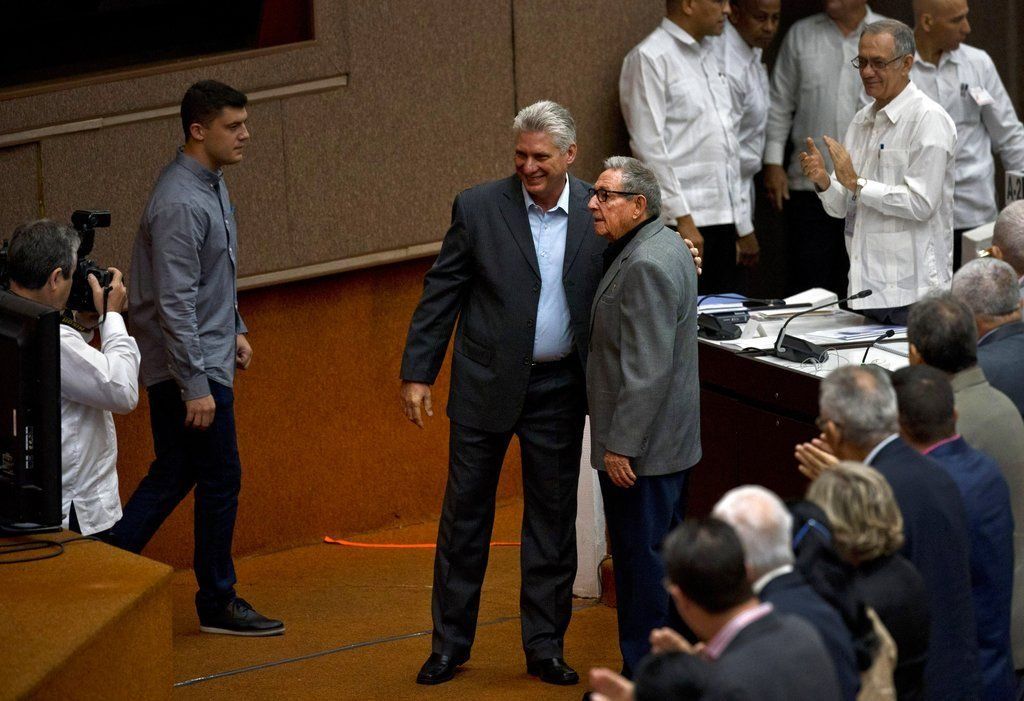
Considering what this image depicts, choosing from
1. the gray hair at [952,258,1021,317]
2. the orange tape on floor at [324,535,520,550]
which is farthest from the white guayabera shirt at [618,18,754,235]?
the gray hair at [952,258,1021,317]

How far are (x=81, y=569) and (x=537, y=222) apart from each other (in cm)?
161

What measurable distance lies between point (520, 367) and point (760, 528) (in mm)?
1886

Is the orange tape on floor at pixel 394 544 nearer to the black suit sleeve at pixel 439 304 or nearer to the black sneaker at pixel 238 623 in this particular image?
the black sneaker at pixel 238 623

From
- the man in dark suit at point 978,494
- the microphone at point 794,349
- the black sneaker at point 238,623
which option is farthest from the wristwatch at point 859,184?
the black sneaker at point 238,623

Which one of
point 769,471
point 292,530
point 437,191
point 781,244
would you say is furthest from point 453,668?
point 781,244

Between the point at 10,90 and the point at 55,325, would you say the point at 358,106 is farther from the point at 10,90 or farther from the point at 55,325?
the point at 55,325

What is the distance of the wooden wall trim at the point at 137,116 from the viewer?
4793 millimetres

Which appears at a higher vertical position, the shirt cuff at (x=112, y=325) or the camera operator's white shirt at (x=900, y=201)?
the camera operator's white shirt at (x=900, y=201)

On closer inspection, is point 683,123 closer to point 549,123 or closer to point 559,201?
point 559,201

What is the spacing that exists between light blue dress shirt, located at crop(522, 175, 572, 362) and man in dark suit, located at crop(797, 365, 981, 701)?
138 centimetres

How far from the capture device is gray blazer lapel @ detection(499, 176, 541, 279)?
4.12 m

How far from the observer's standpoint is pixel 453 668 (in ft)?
14.2

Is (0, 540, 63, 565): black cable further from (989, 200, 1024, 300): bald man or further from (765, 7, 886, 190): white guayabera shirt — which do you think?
(765, 7, 886, 190): white guayabera shirt

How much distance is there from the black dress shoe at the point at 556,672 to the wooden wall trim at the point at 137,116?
2264 millimetres
